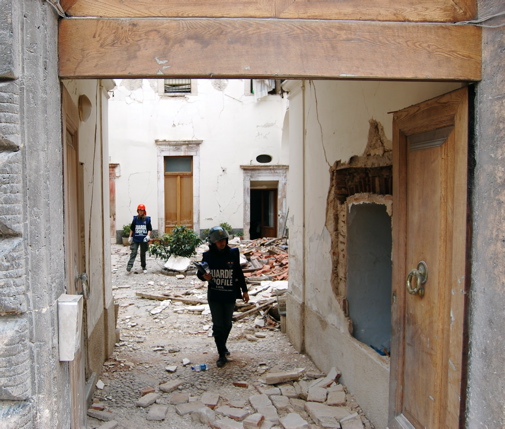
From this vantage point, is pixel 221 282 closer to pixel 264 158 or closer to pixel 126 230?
pixel 126 230

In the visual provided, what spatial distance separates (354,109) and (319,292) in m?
2.25

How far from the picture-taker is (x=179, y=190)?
18.5 metres

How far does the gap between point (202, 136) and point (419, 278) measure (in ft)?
52.1

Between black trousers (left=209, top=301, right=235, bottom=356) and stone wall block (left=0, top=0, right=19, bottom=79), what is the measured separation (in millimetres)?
4354

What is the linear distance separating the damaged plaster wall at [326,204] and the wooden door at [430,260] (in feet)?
1.29

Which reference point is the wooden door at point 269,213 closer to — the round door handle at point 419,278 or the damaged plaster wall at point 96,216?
the damaged plaster wall at point 96,216

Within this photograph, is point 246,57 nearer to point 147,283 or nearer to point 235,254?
point 235,254

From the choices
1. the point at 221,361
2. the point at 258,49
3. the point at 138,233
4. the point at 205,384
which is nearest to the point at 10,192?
the point at 258,49

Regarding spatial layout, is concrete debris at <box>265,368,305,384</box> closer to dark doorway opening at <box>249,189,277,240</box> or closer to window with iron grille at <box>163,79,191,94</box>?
dark doorway opening at <box>249,189,277,240</box>

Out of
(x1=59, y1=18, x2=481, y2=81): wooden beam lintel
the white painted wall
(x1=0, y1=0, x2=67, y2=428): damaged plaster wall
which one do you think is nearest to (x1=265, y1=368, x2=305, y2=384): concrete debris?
(x1=0, y1=0, x2=67, y2=428): damaged plaster wall

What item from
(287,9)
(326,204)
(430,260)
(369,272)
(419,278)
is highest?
(287,9)

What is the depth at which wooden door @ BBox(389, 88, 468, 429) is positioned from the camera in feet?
8.66

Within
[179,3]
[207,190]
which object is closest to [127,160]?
[207,190]

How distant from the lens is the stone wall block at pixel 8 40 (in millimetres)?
2088
